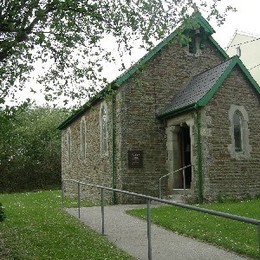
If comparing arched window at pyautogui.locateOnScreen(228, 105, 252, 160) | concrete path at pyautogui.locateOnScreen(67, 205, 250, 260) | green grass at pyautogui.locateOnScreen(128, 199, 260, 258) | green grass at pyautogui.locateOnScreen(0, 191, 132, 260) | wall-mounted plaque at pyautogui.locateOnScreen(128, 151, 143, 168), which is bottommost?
green grass at pyautogui.locateOnScreen(0, 191, 132, 260)

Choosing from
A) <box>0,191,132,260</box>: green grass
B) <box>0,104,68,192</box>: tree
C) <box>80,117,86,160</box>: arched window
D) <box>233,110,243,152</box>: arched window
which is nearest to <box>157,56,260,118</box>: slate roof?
<box>233,110,243,152</box>: arched window

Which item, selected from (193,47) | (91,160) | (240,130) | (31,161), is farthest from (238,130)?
(31,161)

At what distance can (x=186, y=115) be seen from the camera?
16.4 meters

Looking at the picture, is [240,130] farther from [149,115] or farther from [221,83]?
[149,115]

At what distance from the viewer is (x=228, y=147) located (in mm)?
15914

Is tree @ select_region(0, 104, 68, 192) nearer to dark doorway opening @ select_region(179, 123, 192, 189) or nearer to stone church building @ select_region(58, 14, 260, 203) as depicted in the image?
stone church building @ select_region(58, 14, 260, 203)

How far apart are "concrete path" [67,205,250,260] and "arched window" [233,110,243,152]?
24.6 ft

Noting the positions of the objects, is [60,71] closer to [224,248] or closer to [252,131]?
[224,248]

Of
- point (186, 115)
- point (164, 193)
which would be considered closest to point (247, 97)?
point (186, 115)

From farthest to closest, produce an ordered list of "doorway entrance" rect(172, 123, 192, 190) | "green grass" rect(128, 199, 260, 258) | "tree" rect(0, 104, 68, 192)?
"tree" rect(0, 104, 68, 192) < "doorway entrance" rect(172, 123, 192, 190) < "green grass" rect(128, 199, 260, 258)

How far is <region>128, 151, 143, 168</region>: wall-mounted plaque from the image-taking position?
1697 cm

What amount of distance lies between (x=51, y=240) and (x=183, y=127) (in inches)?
402

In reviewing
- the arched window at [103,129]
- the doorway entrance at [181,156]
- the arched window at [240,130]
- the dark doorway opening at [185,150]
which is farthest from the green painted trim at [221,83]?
the arched window at [103,129]

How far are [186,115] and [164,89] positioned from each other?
2.34 meters
